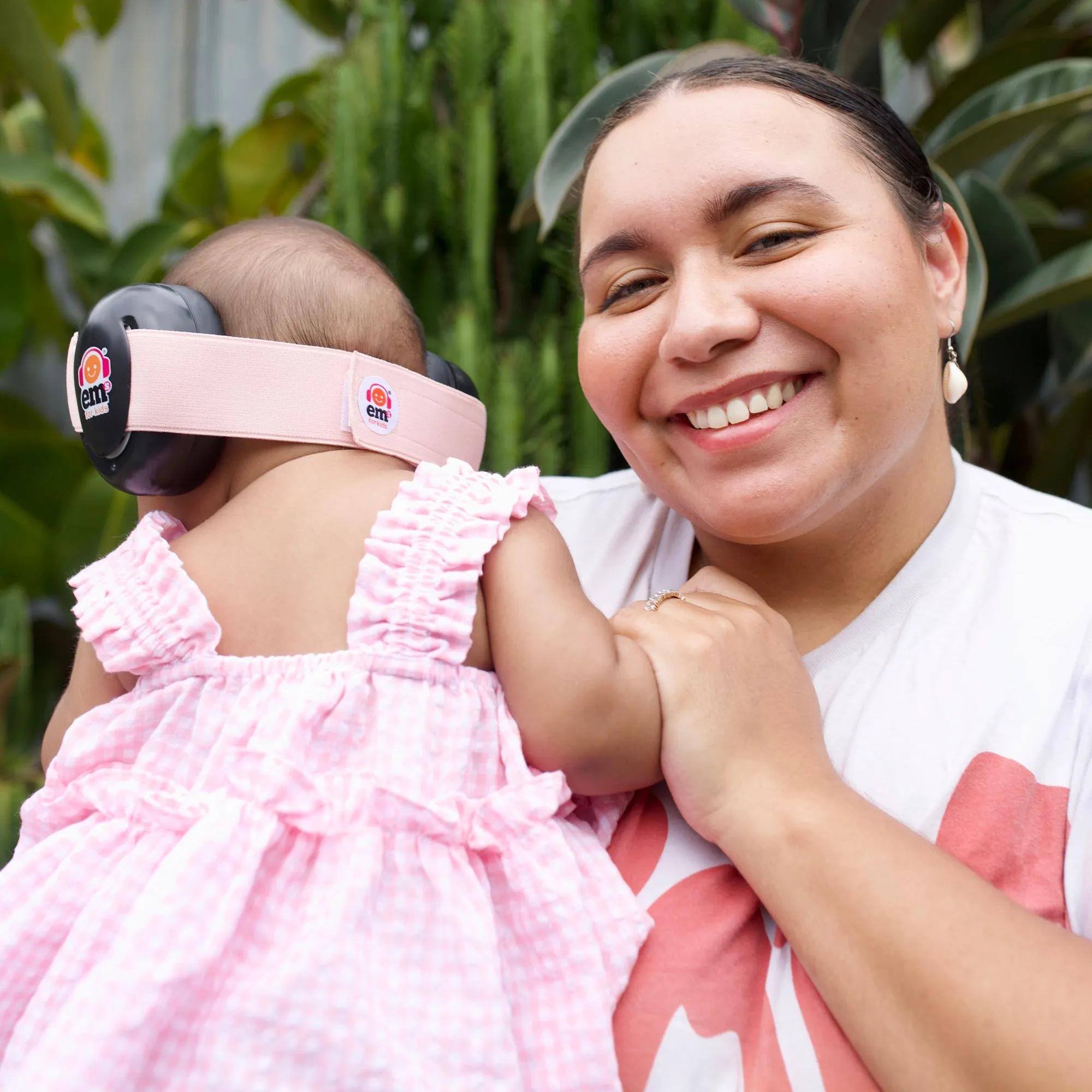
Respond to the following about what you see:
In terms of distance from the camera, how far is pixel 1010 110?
5.49 ft

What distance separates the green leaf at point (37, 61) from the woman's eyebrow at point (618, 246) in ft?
6.01

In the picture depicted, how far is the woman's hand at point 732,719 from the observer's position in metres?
0.86

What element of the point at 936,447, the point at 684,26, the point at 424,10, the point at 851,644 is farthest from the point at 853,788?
the point at 424,10

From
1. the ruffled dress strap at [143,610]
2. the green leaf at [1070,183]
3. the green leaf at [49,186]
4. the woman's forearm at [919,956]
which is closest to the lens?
the woman's forearm at [919,956]

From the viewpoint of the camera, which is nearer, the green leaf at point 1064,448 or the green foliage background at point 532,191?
the green foliage background at point 532,191

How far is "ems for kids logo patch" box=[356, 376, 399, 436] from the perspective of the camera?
1.00m

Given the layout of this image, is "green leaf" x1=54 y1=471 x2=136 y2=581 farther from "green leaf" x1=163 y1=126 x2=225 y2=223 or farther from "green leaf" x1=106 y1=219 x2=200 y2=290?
"green leaf" x1=163 y1=126 x2=225 y2=223

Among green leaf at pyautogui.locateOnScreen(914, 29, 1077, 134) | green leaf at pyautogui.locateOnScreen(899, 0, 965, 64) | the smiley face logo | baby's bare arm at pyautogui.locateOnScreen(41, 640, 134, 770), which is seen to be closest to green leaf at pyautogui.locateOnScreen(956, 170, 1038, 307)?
green leaf at pyautogui.locateOnScreen(914, 29, 1077, 134)

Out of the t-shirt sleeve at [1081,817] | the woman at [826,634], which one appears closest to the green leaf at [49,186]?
the woman at [826,634]

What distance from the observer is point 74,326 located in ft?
10.6

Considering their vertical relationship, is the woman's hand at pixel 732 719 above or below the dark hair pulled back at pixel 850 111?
below

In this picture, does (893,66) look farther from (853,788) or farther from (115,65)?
(115,65)

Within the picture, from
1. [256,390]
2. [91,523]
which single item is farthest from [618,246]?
[91,523]

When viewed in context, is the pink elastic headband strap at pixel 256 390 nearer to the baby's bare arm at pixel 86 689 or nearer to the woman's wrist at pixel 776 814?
the baby's bare arm at pixel 86 689
